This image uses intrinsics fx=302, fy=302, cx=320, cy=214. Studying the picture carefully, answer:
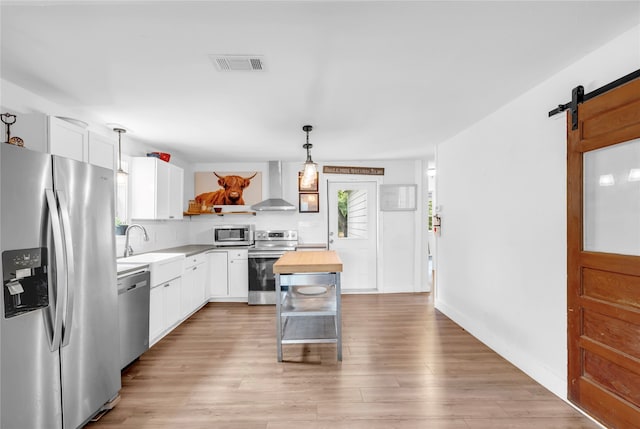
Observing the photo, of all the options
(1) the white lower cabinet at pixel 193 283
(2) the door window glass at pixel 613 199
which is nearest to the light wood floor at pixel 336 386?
(1) the white lower cabinet at pixel 193 283

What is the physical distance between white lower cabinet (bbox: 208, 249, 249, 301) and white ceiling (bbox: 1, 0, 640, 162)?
7.49ft

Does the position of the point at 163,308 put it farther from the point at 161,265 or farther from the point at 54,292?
the point at 54,292

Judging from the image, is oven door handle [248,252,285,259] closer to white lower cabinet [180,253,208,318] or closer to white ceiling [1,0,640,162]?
white lower cabinet [180,253,208,318]

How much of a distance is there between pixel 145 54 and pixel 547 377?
12.0 feet

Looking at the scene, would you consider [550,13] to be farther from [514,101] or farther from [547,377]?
[547,377]

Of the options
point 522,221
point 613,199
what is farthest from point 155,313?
point 613,199

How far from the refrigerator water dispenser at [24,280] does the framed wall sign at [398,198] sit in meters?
4.61

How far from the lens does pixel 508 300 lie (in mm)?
2807

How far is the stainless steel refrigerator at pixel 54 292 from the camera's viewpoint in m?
1.51

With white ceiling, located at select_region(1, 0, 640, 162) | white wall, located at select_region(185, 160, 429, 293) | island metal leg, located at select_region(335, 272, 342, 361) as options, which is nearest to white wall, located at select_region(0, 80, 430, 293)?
white wall, located at select_region(185, 160, 429, 293)

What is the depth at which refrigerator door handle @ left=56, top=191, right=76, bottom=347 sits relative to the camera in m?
1.74

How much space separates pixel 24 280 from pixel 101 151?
1582 mm

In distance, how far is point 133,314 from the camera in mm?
2695

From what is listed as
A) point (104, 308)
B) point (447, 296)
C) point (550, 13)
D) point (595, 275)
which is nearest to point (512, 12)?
point (550, 13)
